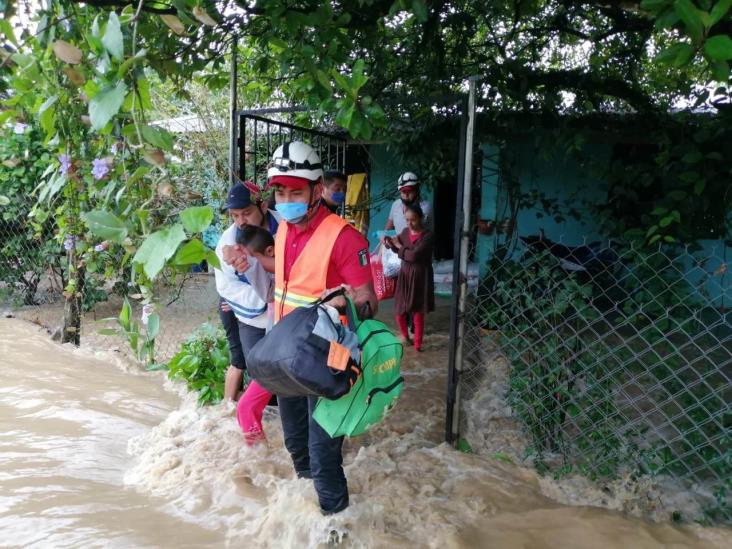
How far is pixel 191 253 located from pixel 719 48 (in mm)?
1686

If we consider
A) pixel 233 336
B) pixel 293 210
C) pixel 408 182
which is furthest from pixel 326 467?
pixel 408 182

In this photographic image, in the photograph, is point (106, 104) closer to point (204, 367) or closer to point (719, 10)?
point (719, 10)

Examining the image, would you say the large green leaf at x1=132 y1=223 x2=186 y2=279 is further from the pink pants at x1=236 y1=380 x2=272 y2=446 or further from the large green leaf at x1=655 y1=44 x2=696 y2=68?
the pink pants at x1=236 y1=380 x2=272 y2=446

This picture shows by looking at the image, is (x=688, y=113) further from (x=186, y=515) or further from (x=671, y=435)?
(x=186, y=515)

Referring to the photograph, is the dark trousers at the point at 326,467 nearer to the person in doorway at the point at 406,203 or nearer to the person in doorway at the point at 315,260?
the person in doorway at the point at 315,260

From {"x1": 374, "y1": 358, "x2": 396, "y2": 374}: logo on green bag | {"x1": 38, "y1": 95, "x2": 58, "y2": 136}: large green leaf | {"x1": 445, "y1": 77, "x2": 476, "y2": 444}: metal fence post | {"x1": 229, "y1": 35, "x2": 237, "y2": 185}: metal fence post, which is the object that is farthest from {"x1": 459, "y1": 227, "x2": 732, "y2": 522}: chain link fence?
{"x1": 38, "y1": 95, "x2": 58, "y2": 136}: large green leaf

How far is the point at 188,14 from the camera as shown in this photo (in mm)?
2121

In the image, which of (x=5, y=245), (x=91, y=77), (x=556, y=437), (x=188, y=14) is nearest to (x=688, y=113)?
(x=556, y=437)

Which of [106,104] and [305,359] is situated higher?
[106,104]

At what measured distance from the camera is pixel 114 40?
1649mm

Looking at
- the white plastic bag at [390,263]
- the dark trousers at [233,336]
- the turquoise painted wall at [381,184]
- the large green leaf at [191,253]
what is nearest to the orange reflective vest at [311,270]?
the large green leaf at [191,253]

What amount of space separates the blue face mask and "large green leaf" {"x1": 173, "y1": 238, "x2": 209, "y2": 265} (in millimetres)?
1146

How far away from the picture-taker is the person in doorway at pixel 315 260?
8.87 ft

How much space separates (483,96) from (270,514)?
141 inches
